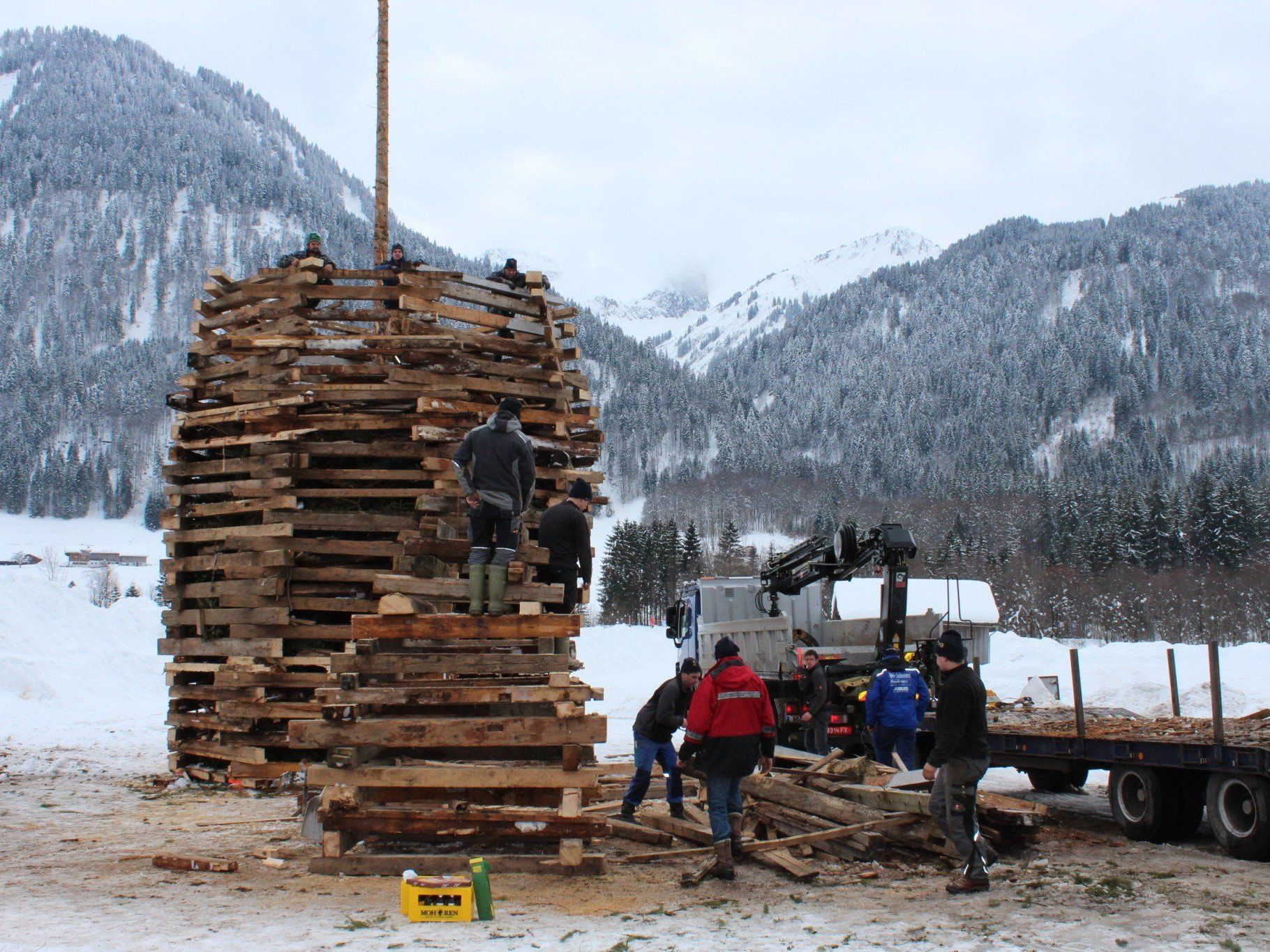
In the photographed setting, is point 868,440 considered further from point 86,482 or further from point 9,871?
point 9,871

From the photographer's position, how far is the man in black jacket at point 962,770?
25.6 feet

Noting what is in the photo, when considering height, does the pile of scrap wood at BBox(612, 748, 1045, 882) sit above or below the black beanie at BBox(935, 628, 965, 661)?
below

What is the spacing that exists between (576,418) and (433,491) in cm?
221

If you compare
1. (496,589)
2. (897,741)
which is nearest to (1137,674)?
(897,741)

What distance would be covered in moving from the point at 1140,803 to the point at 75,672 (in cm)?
2118

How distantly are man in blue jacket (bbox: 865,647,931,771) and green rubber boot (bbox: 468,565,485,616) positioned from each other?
5.22 m

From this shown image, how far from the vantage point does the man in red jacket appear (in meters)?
8.17

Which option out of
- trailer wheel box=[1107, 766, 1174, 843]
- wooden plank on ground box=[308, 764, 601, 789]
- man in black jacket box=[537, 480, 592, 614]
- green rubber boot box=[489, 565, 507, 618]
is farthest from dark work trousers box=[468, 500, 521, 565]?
trailer wheel box=[1107, 766, 1174, 843]

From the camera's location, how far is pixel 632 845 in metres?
9.52

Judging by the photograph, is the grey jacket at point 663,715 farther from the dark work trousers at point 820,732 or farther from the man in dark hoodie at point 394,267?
the man in dark hoodie at point 394,267

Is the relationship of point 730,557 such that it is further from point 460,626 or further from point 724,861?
point 460,626

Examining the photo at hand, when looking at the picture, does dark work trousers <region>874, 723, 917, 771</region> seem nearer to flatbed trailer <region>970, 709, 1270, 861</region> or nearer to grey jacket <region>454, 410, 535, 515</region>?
flatbed trailer <region>970, 709, 1270, 861</region>

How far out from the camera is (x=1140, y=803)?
10211 millimetres

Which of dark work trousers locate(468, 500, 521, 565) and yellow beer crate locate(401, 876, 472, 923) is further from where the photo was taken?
dark work trousers locate(468, 500, 521, 565)
